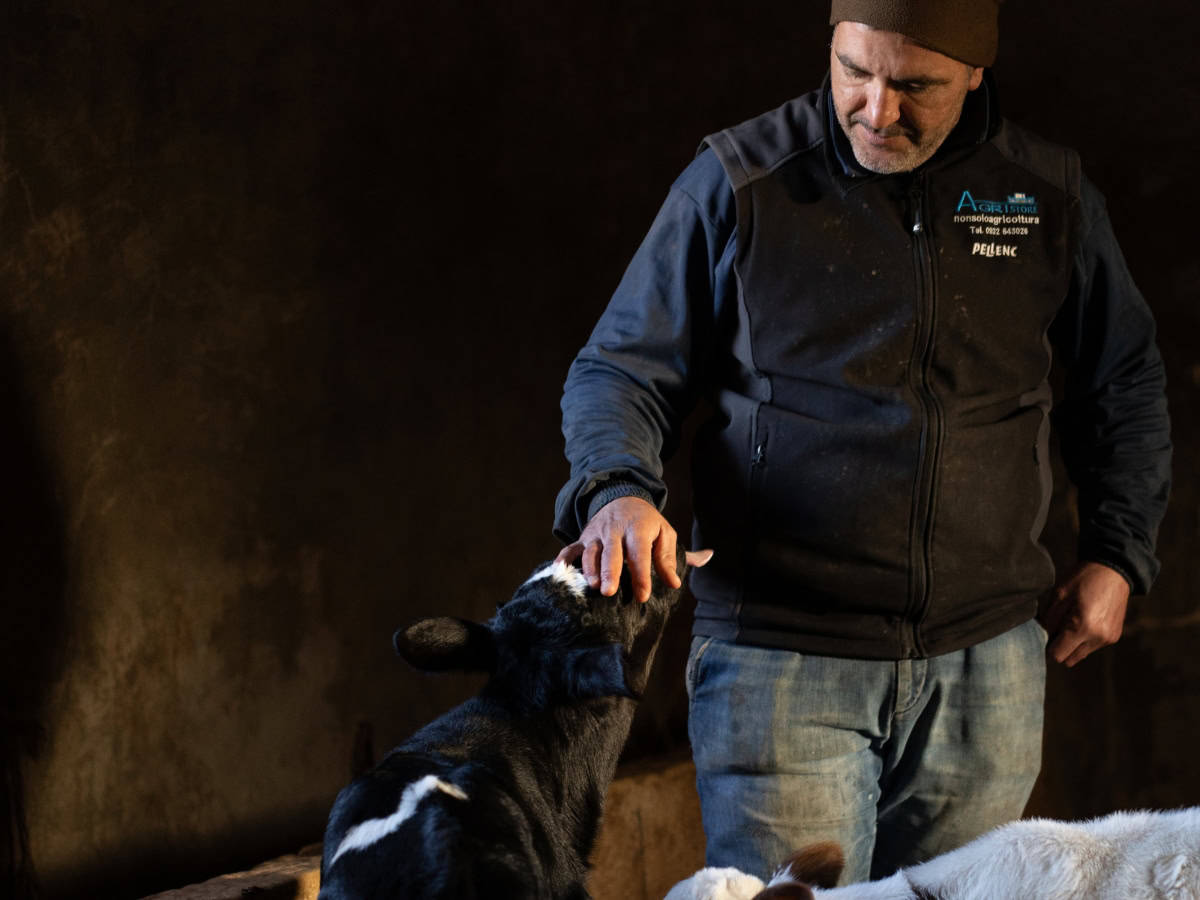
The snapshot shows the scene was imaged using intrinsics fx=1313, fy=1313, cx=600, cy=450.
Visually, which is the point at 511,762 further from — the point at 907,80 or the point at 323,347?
the point at 323,347

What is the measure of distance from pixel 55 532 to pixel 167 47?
3.69 feet

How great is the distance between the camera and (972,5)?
2.08 m

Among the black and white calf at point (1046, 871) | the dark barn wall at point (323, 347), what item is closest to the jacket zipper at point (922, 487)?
the black and white calf at point (1046, 871)

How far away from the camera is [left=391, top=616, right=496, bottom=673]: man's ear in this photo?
1.82 metres

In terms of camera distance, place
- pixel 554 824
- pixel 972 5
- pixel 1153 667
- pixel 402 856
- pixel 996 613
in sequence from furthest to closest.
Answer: pixel 1153 667, pixel 996 613, pixel 972 5, pixel 554 824, pixel 402 856

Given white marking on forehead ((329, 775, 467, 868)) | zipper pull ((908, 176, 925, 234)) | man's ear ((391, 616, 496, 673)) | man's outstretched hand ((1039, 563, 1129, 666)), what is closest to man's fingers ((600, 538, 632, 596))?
man's ear ((391, 616, 496, 673))

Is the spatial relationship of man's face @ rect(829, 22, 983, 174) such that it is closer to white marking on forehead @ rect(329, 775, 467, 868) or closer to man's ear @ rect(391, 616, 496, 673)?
man's ear @ rect(391, 616, 496, 673)

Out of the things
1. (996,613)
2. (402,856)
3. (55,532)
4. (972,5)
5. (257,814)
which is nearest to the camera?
(402,856)

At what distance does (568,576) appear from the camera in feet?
6.21

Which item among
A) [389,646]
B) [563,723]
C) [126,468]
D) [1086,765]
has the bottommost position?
[1086,765]

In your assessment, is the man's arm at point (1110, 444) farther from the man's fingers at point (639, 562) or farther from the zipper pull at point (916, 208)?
the man's fingers at point (639, 562)

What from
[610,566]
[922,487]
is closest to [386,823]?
[610,566]

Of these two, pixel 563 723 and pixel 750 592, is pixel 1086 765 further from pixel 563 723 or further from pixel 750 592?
pixel 563 723

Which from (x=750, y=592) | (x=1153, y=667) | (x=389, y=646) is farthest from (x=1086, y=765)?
(x=750, y=592)
